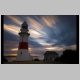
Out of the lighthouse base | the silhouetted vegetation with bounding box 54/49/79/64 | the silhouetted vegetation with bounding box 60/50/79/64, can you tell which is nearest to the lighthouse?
the lighthouse base

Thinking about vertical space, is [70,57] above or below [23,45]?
below

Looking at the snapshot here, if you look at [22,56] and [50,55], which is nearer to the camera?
[50,55]

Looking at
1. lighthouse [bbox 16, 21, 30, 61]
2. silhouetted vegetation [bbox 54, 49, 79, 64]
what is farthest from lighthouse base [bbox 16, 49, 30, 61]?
silhouetted vegetation [bbox 54, 49, 79, 64]

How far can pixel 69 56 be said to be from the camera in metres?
8.17

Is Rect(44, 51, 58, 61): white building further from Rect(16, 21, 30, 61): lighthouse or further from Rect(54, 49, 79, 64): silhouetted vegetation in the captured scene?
Rect(16, 21, 30, 61): lighthouse

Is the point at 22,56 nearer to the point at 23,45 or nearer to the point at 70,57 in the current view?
the point at 23,45

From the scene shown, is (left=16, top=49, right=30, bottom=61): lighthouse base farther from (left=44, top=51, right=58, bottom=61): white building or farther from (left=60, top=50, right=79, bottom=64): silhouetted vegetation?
(left=60, top=50, right=79, bottom=64): silhouetted vegetation

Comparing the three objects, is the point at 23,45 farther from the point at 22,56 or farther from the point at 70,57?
the point at 70,57

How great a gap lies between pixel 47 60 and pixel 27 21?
164cm

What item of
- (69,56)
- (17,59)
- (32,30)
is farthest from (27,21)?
(69,56)

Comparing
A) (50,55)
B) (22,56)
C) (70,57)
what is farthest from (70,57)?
(22,56)

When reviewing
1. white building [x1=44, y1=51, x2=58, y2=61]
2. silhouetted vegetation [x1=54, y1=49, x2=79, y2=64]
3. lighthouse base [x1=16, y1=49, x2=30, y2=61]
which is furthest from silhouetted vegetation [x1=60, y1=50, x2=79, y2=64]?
lighthouse base [x1=16, y1=49, x2=30, y2=61]

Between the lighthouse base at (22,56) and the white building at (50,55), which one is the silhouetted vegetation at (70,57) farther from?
the lighthouse base at (22,56)

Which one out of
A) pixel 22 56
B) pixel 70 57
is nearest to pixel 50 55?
pixel 70 57
